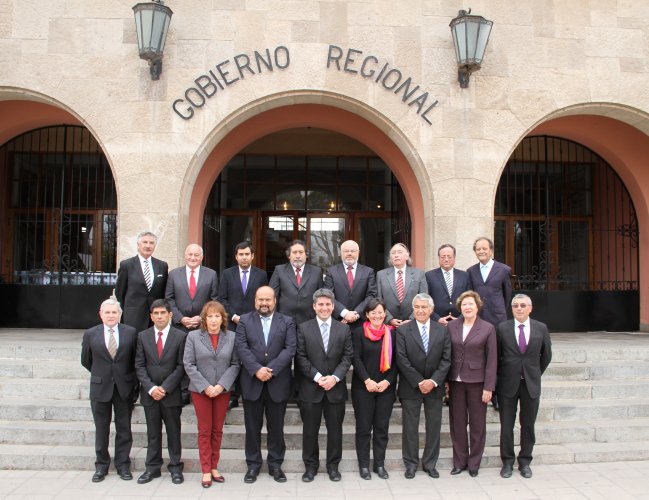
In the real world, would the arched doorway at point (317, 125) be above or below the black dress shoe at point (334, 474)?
above

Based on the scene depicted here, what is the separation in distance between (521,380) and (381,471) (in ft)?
4.89

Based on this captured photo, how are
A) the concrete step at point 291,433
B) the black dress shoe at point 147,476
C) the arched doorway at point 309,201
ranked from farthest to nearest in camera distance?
the arched doorway at point 309,201
the concrete step at point 291,433
the black dress shoe at point 147,476

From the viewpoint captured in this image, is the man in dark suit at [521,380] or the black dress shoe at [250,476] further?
the man in dark suit at [521,380]

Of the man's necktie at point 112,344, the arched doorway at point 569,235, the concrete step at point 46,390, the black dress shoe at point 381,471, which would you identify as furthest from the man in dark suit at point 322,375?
the arched doorway at point 569,235

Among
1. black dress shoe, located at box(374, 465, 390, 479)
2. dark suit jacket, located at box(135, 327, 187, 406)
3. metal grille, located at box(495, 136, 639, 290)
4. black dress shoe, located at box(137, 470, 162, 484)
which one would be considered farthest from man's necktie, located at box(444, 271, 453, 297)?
metal grille, located at box(495, 136, 639, 290)

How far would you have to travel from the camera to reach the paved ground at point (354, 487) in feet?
14.8

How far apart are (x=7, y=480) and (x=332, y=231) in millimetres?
7315

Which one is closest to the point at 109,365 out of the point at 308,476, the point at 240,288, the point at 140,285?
the point at 140,285

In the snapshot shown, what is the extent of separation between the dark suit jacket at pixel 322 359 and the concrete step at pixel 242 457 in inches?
27.9

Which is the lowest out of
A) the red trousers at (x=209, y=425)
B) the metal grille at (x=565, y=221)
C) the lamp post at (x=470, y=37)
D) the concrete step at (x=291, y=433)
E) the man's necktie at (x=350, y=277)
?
the concrete step at (x=291, y=433)

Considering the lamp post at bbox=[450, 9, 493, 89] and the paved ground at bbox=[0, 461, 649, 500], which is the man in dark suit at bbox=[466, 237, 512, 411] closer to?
the paved ground at bbox=[0, 461, 649, 500]

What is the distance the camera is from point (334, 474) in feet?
15.9

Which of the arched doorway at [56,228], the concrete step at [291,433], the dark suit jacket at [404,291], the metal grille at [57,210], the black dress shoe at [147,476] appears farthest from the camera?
the metal grille at [57,210]

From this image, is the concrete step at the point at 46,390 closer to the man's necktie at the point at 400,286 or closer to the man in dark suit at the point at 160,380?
the man in dark suit at the point at 160,380
